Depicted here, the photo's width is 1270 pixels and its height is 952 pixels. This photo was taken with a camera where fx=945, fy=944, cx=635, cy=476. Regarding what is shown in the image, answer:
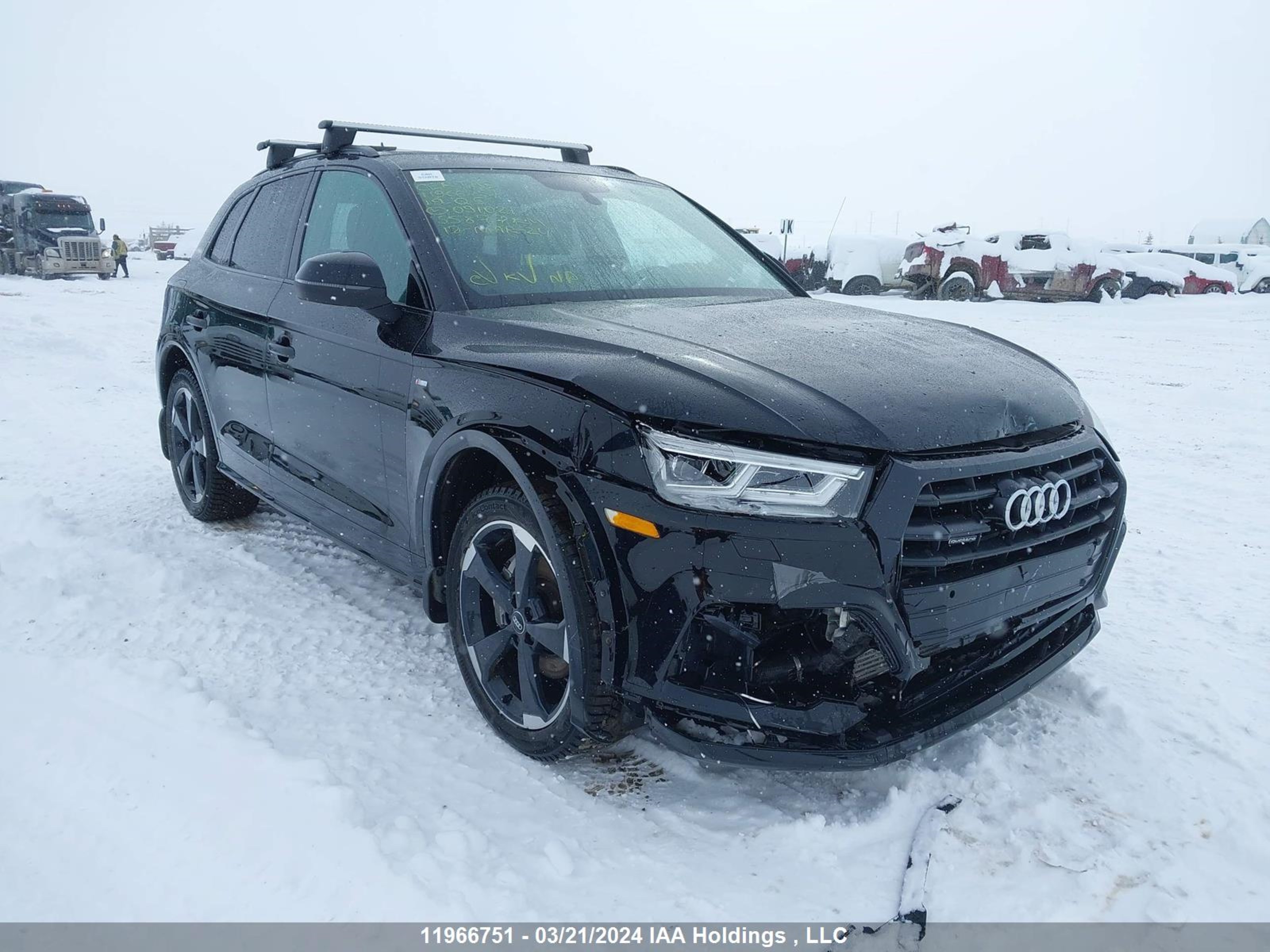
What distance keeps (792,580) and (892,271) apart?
21565 mm

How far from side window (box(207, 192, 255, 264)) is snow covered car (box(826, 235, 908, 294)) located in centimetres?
1915

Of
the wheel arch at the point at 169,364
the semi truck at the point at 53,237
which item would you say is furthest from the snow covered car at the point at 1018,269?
the semi truck at the point at 53,237

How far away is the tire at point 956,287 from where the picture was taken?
1986 centimetres

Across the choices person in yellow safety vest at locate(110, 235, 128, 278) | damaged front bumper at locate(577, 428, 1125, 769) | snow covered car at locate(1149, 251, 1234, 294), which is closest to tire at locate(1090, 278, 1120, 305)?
snow covered car at locate(1149, 251, 1234, 294)

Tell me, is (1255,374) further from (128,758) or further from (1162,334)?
(128,758)

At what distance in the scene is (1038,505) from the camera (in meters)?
2.33

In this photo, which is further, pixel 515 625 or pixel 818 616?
pixel 515 625

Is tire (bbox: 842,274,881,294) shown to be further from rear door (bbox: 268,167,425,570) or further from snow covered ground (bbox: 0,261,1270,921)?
rear door (bbox: 268,167,425,570)

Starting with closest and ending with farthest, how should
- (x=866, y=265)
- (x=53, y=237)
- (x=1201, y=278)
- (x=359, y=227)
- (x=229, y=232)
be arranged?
(x=359, y=227), (x=229, y=232), (x=866, y=265), (x=1201, y=278), (x=53, y=237)

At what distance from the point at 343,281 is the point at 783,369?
140cm

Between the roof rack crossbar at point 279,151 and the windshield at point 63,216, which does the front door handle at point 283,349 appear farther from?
the windshield at point 63,216

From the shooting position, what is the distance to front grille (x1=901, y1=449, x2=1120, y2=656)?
7.07ft

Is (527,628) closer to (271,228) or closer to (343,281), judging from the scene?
(343,281)

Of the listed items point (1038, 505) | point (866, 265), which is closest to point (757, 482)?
point (1038, 505)
